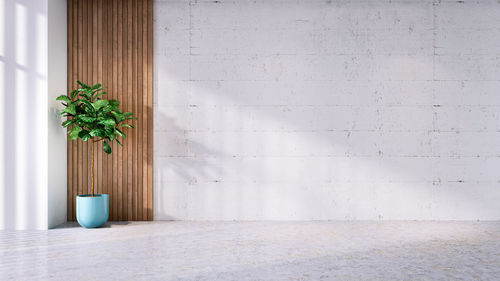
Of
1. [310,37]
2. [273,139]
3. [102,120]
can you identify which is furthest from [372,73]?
[102,120]

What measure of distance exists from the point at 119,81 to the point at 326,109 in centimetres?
292

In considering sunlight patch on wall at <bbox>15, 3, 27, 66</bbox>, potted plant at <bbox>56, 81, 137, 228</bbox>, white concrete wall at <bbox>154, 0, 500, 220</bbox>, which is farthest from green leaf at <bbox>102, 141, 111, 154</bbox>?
sunlight patch on wall at <bbox>15, 3, 27, 66</bbox>

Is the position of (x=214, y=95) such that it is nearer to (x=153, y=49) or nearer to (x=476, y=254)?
(x=153, y=49)

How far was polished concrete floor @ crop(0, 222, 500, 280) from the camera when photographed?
322 cm

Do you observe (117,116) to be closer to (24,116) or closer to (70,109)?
(70,109)

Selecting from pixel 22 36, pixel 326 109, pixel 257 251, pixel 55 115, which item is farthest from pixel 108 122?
pixel 326 109

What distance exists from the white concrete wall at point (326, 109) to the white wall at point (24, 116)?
4.64 ft

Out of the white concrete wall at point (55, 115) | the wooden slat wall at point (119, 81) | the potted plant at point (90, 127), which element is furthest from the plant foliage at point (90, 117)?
the wooden slat wall at point (119, 81)

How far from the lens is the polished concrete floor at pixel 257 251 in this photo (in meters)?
3.22

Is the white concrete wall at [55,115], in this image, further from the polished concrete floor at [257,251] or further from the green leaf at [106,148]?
the green leaf at [106,148]

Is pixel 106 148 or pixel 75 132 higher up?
pixel 75 132

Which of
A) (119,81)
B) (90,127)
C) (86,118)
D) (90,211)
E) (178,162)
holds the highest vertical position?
(119,81)

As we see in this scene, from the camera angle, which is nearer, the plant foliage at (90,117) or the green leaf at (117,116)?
the plant foliage at (90,117)

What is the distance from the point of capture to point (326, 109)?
5.63 meters
